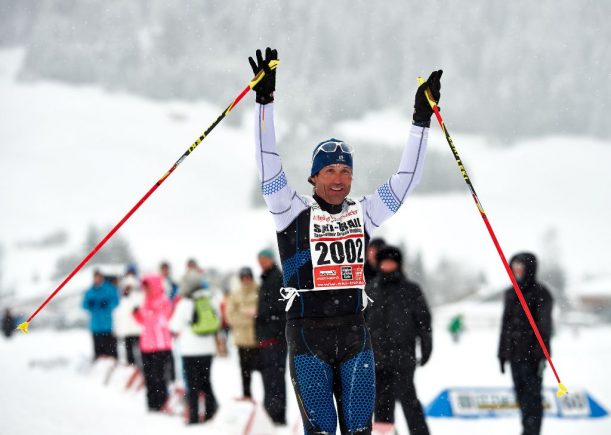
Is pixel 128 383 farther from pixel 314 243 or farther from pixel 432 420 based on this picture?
pixel 314 243

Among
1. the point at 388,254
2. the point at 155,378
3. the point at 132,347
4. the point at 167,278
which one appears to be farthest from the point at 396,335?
the point at 132,347

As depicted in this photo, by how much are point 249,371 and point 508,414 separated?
3.22m

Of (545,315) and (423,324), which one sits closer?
(423,324)

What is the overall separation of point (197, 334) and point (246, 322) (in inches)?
29.9

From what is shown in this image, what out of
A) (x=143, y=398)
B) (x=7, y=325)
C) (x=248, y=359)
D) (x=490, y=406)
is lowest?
(x=143, y=398)

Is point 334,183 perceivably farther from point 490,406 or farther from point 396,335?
point 490,406

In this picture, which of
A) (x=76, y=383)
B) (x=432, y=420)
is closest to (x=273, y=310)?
(x=432, y=420)

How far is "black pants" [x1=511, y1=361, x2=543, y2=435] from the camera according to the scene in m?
7.15

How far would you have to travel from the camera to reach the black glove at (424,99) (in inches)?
177

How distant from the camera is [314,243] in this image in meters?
4.21

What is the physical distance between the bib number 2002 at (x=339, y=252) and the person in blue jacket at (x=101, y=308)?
11326mm

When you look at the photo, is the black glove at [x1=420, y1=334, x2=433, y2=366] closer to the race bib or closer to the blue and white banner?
the blue and white banner

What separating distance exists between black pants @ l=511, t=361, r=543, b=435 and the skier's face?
379cm

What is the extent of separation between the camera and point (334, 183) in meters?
4.31
